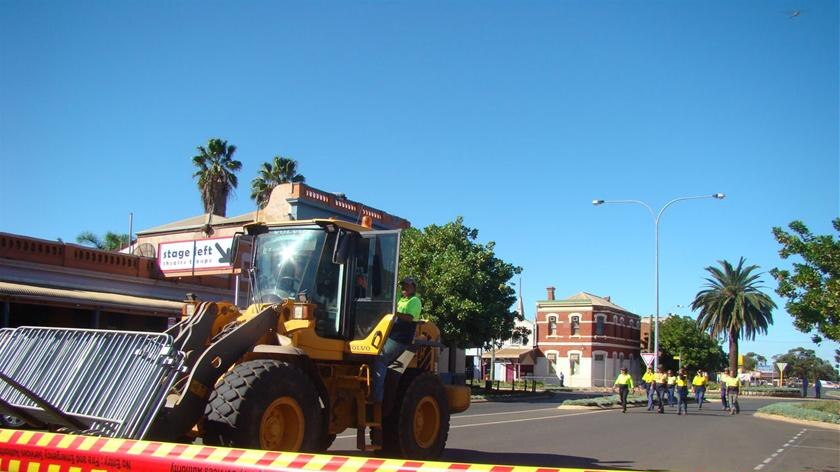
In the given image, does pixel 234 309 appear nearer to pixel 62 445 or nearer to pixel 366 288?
pixel 366 288

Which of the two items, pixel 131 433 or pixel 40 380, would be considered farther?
pixel 40 380

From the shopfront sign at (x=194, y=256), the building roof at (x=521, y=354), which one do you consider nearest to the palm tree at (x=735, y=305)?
the building roof at (x=521, y=354)

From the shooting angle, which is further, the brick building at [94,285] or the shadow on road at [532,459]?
the brick building at [94,285]

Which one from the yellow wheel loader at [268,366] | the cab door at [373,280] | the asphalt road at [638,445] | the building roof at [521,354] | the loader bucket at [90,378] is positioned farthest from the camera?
the building roof at [521,354]

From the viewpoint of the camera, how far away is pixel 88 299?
73.7 feet

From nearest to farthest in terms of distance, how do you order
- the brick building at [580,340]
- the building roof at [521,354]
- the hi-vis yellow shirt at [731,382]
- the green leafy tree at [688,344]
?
the hi-vis yellow shirt at [731,382] → the brick building at [580,340] → the building roof at [521,354] → the green leafy tree at [688,344]

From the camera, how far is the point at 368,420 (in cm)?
868

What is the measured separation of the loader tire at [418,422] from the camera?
898 cm

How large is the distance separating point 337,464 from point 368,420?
3.92 metres

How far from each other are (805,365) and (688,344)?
79785 millimetres

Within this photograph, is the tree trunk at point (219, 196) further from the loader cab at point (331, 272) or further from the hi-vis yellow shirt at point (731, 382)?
the loader cab at point (331, 272)

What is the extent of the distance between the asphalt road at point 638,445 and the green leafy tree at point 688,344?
48285mm

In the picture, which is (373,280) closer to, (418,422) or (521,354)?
(418,422)

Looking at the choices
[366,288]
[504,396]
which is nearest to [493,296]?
[504,396]
